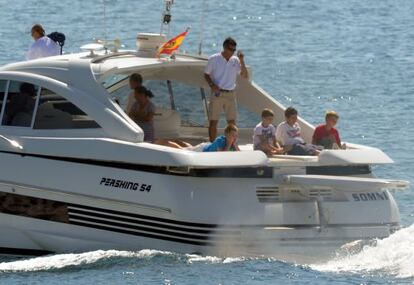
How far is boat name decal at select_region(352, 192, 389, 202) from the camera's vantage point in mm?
18422

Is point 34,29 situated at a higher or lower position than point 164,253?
higher

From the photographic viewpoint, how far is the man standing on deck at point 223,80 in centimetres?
1973

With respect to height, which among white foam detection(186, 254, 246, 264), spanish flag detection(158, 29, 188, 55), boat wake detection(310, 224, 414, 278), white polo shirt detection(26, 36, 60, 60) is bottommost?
white foam detection(186, 254, 246, 264)

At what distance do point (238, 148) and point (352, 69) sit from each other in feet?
63.1

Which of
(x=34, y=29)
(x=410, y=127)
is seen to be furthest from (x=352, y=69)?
(x=34, y=29)

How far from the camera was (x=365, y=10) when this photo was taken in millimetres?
49688

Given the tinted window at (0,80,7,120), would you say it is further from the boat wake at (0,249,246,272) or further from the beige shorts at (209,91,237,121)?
the beige shorts at (209,91,237,121)

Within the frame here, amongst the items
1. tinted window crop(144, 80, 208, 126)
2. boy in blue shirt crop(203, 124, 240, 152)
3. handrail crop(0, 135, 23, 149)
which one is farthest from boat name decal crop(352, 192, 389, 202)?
handrail crop(0, 135, 23, 149)

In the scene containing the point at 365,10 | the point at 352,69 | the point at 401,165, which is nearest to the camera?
the point at 401,165

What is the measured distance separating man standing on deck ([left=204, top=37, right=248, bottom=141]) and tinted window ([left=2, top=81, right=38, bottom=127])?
2243 mm

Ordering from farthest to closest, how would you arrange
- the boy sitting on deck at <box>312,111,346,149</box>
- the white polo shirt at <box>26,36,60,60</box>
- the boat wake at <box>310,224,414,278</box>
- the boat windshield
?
the white polo shirt at <box>26,36,60,60</box>
the boat windshield
the boy sitting on deck at <box>312,111,346,149</box>
the boat wake at <box>310,224,414,278</box>

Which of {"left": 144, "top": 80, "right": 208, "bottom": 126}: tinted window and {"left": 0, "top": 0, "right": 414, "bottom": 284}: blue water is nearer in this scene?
{"left": 0, "top": 0, "right": 414, "bottom": 284}: blue water

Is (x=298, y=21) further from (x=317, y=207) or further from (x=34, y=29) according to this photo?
(x=317, y=207)

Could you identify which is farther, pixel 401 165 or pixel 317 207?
pixel 401 165
